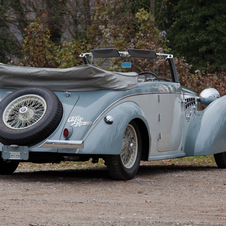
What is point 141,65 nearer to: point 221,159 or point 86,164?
point 221,159

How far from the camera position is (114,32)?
15547 millimetres

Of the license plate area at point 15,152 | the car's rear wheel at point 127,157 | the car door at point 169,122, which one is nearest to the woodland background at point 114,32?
the car door at point 169,122

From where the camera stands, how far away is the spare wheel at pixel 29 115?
5.27 m

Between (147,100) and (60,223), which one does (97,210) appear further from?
(147,100)

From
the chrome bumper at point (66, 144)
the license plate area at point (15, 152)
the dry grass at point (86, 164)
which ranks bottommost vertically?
the dry grass at point (86, 164)

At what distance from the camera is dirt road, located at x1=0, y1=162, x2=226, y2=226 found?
363 cm

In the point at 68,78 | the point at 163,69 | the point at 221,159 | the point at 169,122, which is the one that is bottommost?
the point at 221,159

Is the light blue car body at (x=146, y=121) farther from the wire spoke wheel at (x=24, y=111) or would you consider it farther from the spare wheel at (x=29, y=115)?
the wire spoke wheel at (x=24, y=111)

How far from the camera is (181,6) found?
2855 cm

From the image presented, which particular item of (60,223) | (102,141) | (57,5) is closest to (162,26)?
(57,5)

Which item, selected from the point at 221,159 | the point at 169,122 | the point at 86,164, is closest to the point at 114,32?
the point at 86,164

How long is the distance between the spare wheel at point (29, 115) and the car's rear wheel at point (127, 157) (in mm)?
842

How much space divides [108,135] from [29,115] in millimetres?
1016

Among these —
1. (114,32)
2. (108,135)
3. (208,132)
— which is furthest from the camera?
(114,32)
